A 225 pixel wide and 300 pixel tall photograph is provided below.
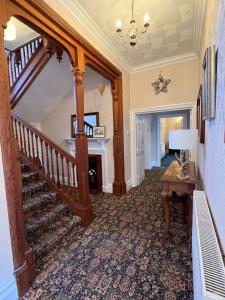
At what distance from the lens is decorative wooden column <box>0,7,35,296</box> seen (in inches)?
50.7

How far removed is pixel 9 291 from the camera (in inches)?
52.1

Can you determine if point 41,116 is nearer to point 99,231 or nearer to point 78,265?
point 99,231

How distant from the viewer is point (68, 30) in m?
1.96

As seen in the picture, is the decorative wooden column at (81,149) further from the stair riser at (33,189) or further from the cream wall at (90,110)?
the cream wall at (90,110)

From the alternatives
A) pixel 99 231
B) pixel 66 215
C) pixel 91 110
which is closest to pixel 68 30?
pixel 91 110

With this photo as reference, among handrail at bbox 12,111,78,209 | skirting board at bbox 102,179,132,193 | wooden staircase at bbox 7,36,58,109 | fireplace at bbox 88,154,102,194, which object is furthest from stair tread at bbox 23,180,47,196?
wooden staircase at bbox 7,36,58,109

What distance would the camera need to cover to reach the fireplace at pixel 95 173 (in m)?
3.95

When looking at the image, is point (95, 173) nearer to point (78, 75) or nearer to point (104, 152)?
point (104, 152)

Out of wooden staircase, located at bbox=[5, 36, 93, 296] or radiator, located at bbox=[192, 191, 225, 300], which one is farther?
wooden staircase, located at bbox=[5, 36, 93, 296]

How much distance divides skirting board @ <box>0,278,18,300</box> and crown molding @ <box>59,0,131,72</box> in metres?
2.96

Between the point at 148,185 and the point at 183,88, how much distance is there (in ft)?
8.39

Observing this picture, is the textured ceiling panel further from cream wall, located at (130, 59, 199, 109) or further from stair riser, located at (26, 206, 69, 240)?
stair riser, located at (26, 206, 69, 240)

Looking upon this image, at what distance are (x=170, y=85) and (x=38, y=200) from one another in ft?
11.4

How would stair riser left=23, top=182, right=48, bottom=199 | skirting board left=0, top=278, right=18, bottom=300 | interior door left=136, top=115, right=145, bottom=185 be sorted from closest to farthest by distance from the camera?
skirting board left=0, top=278, right=18, bottom=300 < stair riser left=23, top=182, right=48, bottom=199 < interior door left=136, top=115, right=145, bottom=185
